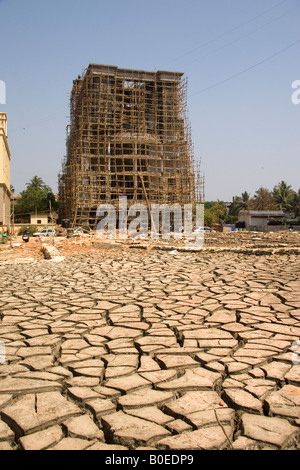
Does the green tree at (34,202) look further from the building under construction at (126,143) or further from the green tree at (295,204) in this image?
the green tree at (295,204)

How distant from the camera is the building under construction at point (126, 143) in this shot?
31906 mm

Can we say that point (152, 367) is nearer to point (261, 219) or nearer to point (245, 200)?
point (261, 219)

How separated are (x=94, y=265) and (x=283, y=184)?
50.3 metres

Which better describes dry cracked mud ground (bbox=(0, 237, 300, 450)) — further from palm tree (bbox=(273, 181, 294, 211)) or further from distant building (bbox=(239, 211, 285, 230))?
palm tree (bbox=(273, 181, 294, 211))

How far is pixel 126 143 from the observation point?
3419 centimetres

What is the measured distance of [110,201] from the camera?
31.8 meters

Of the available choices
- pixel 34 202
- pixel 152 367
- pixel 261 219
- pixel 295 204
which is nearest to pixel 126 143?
pixel 34 202

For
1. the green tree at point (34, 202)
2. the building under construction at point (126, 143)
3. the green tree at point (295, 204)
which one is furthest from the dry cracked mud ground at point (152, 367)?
the green tree at point (295, 204)

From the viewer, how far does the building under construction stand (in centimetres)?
3191

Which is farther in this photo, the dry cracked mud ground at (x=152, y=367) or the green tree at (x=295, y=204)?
the green tree at (x=295, y=204)

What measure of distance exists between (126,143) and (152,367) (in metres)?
32.4

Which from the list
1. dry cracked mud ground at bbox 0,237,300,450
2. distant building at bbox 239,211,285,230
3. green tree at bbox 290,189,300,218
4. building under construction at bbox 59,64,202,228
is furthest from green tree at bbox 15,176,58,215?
dry cracked mud ground at bbox 0,237,300,450

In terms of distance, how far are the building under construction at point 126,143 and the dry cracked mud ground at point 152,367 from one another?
84.0 feet

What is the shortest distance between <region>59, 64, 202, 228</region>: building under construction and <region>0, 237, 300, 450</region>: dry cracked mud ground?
25.6 metres
